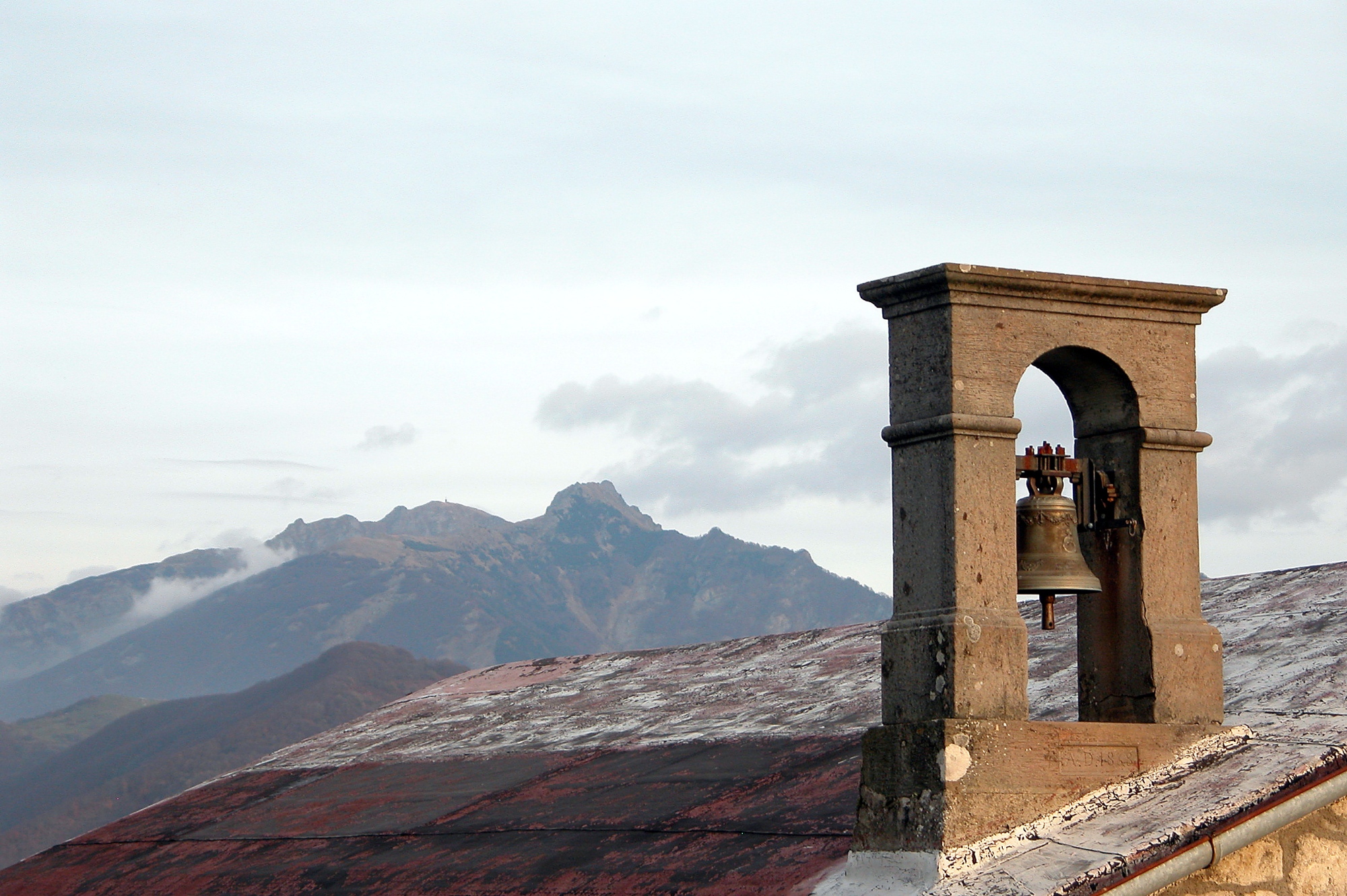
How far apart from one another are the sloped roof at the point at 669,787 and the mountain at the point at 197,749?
5936 inches

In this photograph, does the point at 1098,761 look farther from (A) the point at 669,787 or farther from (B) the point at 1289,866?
(A) the point at 669,787

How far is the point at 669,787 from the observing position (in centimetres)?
880

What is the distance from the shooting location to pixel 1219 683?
6.40 m

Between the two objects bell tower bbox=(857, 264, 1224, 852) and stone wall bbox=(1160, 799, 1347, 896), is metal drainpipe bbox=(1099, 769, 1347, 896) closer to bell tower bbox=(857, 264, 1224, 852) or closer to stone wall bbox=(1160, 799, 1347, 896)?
Answer: stone wall bbox=(1160, 799, 1347, 896)

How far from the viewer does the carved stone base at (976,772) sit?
5715 mm

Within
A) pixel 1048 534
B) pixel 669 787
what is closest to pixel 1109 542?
pixel 1048 534

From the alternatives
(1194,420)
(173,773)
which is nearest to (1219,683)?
(1194,420)

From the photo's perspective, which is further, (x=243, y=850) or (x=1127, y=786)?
(x=243, y=850)

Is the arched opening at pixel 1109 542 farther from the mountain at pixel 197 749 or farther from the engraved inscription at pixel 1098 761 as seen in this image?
the mountain at pixel 197 749

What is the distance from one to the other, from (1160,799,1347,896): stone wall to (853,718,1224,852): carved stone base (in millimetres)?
459

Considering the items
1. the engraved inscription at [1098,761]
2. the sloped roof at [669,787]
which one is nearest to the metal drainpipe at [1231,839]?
the sloped roof at [669,787]

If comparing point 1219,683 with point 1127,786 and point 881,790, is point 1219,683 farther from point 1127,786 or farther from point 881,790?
point 881,790

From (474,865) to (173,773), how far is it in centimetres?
17288

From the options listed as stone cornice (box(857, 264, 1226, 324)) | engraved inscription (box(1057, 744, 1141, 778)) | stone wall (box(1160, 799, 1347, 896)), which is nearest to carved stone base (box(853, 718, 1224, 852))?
engraved inscription (box(1057, 744, 1141, 778))
